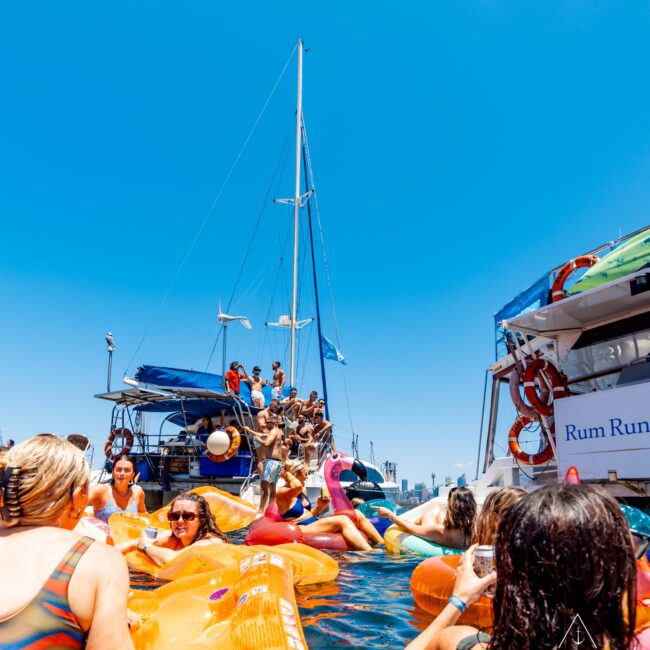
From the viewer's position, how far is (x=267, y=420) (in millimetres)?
14422

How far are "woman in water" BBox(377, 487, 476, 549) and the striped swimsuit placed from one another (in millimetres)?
5428

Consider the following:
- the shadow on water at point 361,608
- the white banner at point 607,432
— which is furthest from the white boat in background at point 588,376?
the shadow on water at point 361,608

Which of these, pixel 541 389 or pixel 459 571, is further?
pixel 541 389

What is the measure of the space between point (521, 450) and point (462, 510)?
489 centimetres

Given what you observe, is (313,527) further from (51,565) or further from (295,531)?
(51,565)

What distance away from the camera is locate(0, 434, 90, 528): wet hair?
196cm

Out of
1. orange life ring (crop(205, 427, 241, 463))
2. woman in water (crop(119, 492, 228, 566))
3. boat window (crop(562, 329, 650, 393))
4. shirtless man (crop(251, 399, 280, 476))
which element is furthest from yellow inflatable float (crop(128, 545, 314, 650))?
orange life ring (crop(205, 427, 241, 463))

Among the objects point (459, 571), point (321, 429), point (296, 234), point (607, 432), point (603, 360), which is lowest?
point (459, 571)

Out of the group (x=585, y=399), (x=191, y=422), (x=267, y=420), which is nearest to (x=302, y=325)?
(x=191, y=422)

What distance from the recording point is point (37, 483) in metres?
1.97

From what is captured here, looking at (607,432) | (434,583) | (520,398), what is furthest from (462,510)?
(520,398)

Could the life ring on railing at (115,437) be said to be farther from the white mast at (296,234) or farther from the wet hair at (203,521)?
the wet hair at (203,521)

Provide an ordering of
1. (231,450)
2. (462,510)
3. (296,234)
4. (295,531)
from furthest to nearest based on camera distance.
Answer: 1. (296,234)
2. (231,450)
3. (295,531)
4. (462,510)

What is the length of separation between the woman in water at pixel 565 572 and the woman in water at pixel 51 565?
1.20 m
